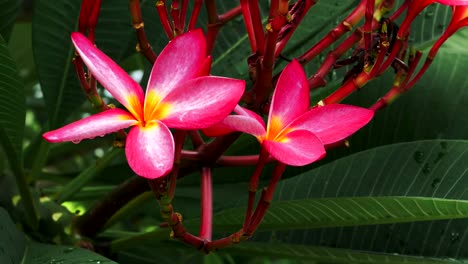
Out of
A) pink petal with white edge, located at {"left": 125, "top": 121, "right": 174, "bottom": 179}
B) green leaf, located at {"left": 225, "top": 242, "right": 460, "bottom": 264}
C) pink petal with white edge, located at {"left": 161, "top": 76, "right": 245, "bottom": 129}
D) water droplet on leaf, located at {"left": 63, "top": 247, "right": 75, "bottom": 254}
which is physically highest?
pink petal with white edge, located at {"left": 161, "top": 76, "right": 245, "bottom": 129}

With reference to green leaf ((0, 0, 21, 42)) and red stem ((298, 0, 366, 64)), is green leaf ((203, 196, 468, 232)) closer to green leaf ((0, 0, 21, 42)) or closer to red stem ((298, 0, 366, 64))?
red stem ((298, 0, 366, 64))

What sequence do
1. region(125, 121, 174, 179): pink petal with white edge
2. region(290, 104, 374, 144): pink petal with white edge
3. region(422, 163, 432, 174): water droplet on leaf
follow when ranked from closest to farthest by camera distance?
Result: region(125, 121, 174, 179): pink petal with white edge < region(290, 104, 374, 144): pink petal with white edge < region(422, 163, 432, 174): water droplet on leaf

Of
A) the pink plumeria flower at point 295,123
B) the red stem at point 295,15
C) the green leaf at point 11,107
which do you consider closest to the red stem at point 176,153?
the pink plumeria flower at point 295,123

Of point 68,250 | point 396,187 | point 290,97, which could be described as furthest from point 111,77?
point 396,187

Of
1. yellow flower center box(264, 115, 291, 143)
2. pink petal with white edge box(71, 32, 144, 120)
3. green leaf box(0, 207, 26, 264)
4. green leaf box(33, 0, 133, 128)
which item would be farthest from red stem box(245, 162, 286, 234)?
green leaf box(33, 0, 133, 128)

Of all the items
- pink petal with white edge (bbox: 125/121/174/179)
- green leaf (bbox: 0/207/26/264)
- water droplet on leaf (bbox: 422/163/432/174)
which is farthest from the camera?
water droplet on leaf (bbox: 422/163/432/174)

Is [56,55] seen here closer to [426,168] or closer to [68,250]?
[68,250]

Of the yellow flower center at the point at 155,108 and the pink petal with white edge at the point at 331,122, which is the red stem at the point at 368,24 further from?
the yellow flower center at the point at 155,108
